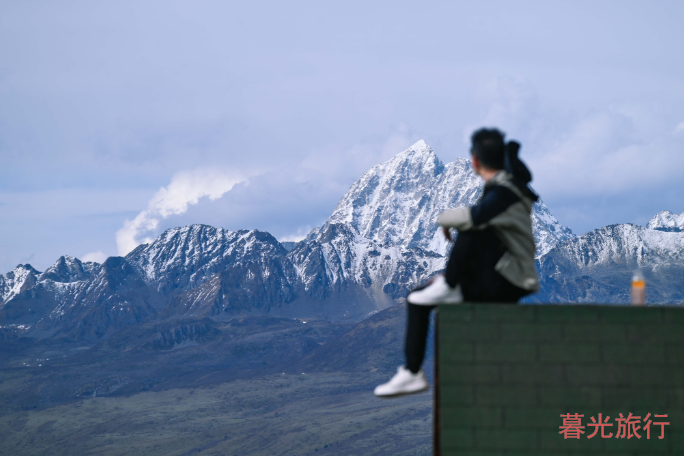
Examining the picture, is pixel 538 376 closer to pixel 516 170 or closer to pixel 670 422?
pixel 670 422

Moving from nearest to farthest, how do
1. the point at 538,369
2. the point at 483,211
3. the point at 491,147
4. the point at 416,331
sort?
the point at 483,211, the point at 538,369, the point at 416,331, the point at 491,147

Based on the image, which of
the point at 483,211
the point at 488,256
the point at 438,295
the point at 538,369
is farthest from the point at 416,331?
the point at 483,211

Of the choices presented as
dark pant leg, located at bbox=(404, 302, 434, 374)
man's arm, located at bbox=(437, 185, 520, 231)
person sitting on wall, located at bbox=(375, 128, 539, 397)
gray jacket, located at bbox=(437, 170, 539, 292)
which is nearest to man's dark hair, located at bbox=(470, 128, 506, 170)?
person sitting on wall, located at bbox=(375, 128, 539, 397)

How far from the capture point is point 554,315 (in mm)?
6637

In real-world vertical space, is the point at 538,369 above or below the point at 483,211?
below

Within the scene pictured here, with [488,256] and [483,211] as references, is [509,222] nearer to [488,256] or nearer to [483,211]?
[483,211]

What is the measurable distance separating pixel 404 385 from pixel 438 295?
1.11m

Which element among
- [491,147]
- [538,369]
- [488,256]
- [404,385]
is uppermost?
[491,147]

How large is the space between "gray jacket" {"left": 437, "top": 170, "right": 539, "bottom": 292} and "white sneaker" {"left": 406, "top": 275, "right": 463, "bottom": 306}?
514mm

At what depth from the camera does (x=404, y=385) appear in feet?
23.0

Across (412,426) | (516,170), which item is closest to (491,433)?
(516,170)

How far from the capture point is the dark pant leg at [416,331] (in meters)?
6.88

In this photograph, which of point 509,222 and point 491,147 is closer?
point 509,222

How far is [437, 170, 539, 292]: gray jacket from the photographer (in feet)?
21.5
